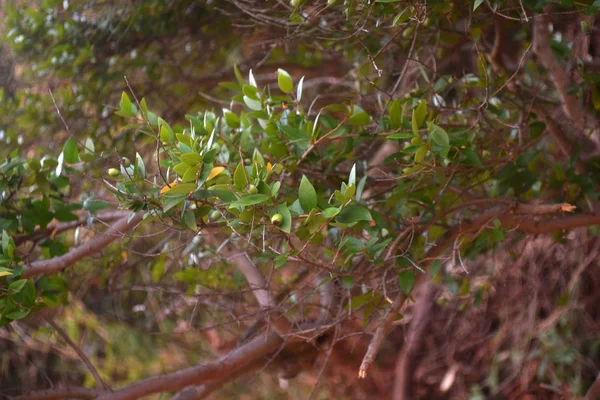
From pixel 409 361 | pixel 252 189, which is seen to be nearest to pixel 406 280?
pixel 252 189

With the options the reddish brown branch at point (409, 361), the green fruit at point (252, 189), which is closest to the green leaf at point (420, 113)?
the green fruit at point (252, 189)

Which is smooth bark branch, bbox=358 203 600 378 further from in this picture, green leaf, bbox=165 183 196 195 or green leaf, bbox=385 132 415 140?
green leaf, bbox=165 183 196 195

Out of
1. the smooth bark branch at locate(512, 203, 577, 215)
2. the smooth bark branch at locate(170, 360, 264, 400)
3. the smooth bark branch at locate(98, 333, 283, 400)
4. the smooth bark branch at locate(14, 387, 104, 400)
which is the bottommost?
the smooth bark branch at locate(170, 360, 264, 400)

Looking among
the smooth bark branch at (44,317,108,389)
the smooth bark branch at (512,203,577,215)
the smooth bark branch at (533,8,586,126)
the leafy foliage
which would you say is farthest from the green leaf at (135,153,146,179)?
the smooth bark branch at (533,8,586,126)

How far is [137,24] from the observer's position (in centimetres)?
294

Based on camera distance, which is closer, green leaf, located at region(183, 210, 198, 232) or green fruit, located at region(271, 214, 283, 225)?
green fruit, located at region(271, 214, 283, 225)

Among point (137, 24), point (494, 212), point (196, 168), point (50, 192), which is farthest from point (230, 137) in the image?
point (137, 24)

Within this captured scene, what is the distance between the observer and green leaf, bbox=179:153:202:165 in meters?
1.38

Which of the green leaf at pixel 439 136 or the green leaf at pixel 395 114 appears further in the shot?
the green leaf at pixel 395 114

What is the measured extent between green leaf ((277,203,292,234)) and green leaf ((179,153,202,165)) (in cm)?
20

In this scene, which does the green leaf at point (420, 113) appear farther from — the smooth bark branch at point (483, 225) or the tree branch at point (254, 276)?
the tree branch at point (254, 276)

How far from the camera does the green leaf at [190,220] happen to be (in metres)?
1.51

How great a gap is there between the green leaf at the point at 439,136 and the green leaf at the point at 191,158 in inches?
24.2

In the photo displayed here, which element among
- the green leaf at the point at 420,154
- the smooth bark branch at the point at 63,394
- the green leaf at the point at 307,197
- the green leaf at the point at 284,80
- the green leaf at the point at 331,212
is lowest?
the smooth bark branch at the point at 63,394
